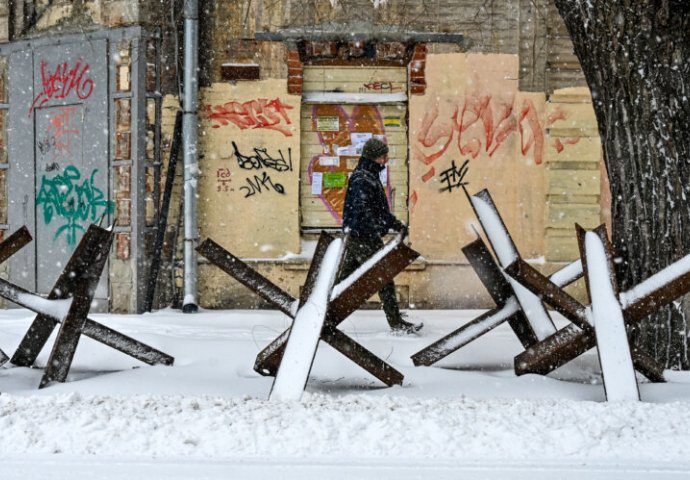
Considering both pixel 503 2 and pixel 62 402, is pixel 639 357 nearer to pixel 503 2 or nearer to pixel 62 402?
pixel 62 402

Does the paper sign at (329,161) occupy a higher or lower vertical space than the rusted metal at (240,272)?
higher

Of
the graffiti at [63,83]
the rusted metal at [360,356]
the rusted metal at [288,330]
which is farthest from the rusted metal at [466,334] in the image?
the graffiti at [63,83]

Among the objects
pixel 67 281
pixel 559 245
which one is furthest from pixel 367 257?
pixel 559 245

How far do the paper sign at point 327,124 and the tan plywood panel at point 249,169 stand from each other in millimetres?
303

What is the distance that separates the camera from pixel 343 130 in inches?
434

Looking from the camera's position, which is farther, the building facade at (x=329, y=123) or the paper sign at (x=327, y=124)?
the paper sign at (x=327, y=124)

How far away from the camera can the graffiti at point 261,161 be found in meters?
11.0

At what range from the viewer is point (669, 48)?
5668 mm

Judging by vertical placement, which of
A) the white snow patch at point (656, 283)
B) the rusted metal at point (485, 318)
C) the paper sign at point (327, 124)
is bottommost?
the rusted metal at point (485, 318)

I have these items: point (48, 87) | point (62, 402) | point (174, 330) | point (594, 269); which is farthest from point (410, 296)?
point (62, 402)

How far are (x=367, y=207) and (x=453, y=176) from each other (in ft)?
10.5

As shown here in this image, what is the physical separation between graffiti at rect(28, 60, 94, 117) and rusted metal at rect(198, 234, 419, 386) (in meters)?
6.30

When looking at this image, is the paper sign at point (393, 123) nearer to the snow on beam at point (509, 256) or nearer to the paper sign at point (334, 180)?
the paper sign at point (334, 180)

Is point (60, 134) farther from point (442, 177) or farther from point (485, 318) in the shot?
point (485, 318)
